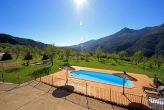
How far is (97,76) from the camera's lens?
83.0 ft

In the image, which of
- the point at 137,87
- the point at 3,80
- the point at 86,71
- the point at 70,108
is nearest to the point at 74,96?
the point at 70,108

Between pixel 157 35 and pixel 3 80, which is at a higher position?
pixel 157 35

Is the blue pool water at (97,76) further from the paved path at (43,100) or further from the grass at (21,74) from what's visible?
the paved path at (43,100)

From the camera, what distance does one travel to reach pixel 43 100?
521 inches

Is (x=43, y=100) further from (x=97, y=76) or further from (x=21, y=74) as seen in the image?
(x=97, y=76)

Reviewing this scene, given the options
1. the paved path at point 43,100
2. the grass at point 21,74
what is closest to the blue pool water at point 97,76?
the grass at point 21,74

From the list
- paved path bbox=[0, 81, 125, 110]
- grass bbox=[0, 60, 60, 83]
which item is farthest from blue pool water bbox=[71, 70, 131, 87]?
paved path bbox=[0, 81, 125, 110]

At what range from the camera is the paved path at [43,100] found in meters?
12.0

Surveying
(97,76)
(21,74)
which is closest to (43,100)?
(21,74)

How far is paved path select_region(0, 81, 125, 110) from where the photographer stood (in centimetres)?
1198

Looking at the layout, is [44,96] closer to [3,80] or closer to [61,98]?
[61,98]

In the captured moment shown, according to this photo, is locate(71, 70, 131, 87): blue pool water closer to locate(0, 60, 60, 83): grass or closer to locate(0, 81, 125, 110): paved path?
locate(0, 60, 60, 83): grass

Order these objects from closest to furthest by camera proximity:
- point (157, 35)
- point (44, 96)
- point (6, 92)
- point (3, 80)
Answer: point (44, 96) < point (6, 92) < point (3, 80) < point (157, 35)

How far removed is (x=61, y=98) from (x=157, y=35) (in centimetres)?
16801
